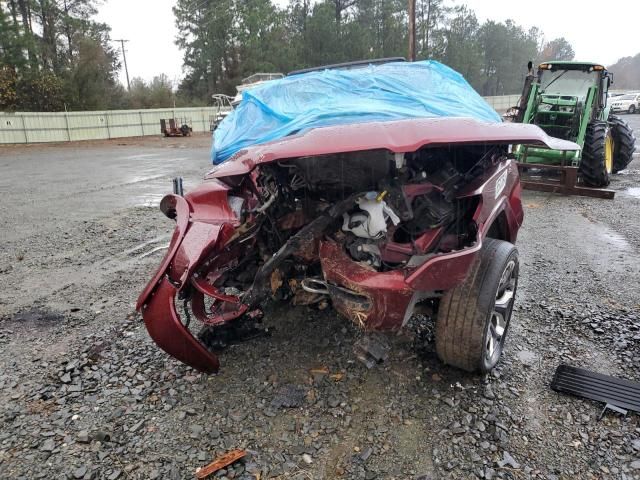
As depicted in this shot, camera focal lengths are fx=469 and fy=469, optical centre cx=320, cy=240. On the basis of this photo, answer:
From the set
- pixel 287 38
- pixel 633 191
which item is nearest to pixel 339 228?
pixel 633 191

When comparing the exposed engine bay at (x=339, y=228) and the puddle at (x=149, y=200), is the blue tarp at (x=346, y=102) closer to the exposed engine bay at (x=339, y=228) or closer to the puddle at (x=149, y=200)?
the exposed engine bay at (x=339, y=228)

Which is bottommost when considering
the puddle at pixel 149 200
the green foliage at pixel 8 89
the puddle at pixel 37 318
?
the puddle at pixel 37 318

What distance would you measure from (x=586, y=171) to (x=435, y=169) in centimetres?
713

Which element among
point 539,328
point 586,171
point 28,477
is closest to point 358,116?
point 539,328

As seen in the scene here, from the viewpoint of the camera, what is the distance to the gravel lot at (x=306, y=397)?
2.16 m

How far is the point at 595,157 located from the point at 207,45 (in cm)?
3680

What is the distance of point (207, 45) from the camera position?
39.0 m

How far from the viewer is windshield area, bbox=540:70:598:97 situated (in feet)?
30.8

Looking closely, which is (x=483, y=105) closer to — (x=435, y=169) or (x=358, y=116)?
(x=435, y=169)

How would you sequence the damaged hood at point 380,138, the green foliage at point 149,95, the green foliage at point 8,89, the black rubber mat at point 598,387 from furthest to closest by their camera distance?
the green foliage at point 149,95 → the green foliage at point 8,89 → the black rubber mat at point 598,387 → the damaged hood at point 380,138

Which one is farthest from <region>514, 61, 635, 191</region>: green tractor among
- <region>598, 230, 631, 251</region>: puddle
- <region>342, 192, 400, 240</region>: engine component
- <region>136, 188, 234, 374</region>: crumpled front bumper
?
<region>136, 188, 234, 374</region>: crumpled front bumper

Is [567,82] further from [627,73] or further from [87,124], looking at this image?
[627,73]

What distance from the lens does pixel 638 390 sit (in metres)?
2.62

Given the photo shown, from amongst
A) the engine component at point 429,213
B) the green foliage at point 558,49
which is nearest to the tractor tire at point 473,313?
the engine component at point 429,213
